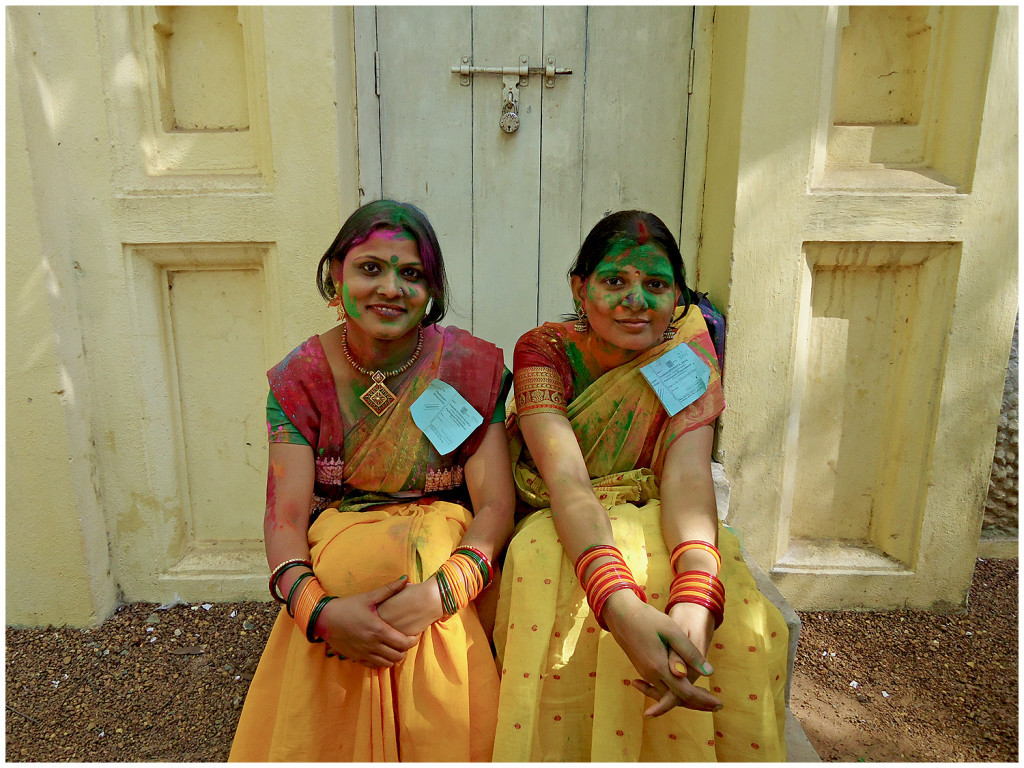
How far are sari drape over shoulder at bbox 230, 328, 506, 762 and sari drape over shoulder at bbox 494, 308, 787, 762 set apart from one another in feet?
0.43

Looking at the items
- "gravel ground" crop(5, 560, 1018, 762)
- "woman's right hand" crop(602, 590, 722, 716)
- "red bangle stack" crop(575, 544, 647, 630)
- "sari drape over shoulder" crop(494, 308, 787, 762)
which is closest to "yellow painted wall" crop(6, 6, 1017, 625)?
"gravel ground" crop(5, 560, 1018, 762)

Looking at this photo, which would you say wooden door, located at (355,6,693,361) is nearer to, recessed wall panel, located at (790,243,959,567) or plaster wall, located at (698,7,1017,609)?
plaster wall, located at (698,7,1017,609)

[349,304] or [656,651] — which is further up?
[349,304]

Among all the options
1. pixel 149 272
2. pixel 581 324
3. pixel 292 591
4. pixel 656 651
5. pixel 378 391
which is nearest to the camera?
pixel 656 651

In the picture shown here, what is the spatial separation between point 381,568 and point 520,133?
1915 mm

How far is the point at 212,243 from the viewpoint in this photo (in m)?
2.38

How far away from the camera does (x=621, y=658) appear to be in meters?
1.42

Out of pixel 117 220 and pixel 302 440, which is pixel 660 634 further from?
pixel 117 220

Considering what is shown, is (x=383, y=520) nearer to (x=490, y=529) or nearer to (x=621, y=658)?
(x=490, y=529)

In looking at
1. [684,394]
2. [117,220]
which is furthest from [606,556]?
[117,220]

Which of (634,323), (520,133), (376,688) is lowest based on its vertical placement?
(376,688)

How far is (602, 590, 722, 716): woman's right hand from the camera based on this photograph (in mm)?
1281

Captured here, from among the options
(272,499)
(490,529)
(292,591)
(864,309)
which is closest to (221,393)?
(272,499)

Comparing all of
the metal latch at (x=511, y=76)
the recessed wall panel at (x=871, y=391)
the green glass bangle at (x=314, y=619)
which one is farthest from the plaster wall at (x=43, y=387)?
the recessed wall panel at (x=871, y=391)
